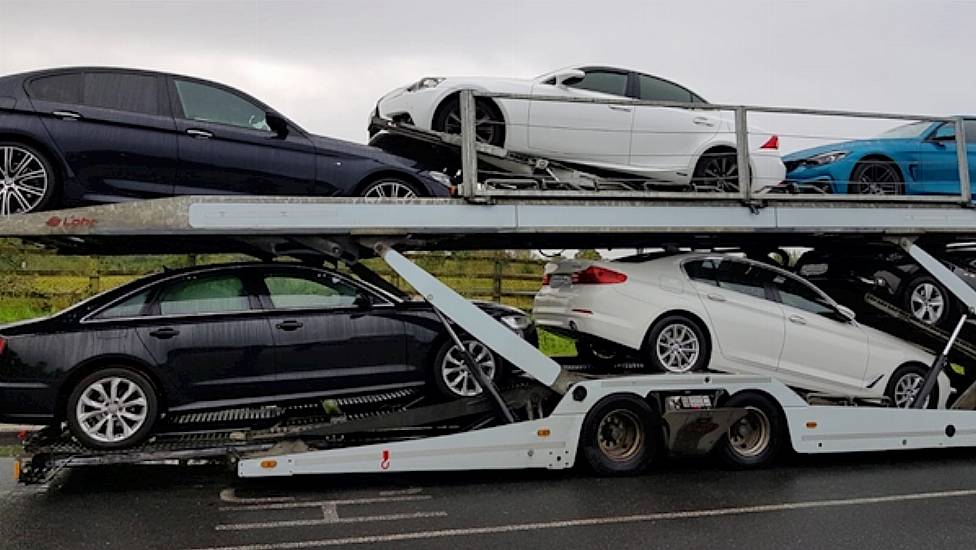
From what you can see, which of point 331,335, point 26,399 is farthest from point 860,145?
point 26,399

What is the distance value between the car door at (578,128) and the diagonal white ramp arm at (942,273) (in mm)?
2930

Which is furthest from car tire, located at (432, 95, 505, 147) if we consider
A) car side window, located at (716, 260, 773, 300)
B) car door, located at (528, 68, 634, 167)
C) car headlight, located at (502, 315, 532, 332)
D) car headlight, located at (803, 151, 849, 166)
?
car headlight, located at (803, 151, 849, 166)

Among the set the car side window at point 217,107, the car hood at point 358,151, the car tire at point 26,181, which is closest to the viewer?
the car tire at point 26,181

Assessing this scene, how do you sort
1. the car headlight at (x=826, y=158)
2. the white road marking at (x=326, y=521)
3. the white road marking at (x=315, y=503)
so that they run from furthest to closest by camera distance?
1. the car headlight at (x=826, y=158)
2. the white road marking at (x=315, y=503)
3. the white road marking at (x=326, y=521)

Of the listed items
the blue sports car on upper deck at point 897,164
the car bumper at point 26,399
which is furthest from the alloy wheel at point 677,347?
the car bumper at point 26,399

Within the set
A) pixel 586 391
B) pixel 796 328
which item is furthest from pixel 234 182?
pixel 796 328

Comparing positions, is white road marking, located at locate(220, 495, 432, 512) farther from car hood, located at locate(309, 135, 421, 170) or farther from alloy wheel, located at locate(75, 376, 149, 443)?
car hood, located at locate(309, 135, 421, 170)

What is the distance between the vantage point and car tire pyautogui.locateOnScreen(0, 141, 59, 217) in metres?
5.66

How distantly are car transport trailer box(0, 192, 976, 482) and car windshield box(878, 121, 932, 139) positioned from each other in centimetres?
115

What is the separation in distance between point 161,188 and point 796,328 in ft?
18.2

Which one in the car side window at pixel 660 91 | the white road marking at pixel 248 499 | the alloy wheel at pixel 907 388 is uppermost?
the car side window at pixel 660 91

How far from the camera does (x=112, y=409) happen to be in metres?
5.96

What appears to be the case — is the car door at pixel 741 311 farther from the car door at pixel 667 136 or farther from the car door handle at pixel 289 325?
the car door handle at pixel 289 325

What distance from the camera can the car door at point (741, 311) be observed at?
291 inches
